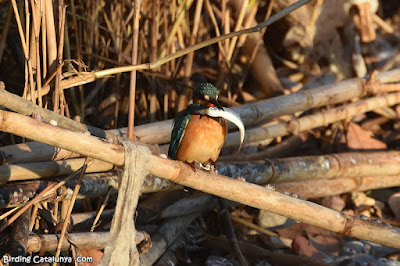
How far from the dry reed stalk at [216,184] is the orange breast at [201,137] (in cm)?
55

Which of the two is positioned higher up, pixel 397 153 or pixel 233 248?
pixel 397 153

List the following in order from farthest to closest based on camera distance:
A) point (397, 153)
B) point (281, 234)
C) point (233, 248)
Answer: point (397, 153) → point (281, 234) → point (233, 248)

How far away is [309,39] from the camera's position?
20.4 feet

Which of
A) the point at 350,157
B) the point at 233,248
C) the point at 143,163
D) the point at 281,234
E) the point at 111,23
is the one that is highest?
the point at 111,23

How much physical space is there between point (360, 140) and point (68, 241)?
342 cm

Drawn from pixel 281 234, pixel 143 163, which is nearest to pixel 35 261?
pixel 143 163

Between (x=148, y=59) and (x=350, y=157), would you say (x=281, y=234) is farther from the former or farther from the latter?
(x=148, y=59)

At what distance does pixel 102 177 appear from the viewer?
3.98m

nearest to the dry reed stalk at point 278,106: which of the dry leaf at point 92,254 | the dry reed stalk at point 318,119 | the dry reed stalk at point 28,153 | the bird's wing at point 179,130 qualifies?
the dry reed stalk at point 28,153

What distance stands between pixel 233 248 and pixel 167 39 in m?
1.85

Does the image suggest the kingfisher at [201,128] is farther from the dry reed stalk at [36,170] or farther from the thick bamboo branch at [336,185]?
the thick bamboo branch at [336,185]

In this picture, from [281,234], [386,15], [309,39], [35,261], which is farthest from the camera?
[386,15]

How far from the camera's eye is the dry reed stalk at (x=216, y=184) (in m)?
2.38

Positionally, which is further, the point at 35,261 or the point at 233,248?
the point at 233,248
